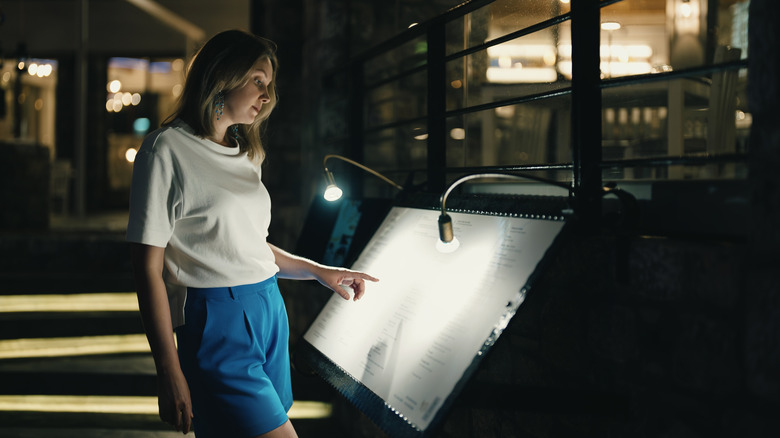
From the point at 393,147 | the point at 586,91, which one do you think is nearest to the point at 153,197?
the point at 586,91

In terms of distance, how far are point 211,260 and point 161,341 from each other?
25 centimetres

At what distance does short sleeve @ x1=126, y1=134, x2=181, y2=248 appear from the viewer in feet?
5.21

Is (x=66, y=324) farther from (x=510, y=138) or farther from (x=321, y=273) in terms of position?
(x=510, y=138)

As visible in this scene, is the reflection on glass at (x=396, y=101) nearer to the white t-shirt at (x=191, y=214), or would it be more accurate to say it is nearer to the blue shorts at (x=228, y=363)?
the white t-shirt at (x=191, y=214)

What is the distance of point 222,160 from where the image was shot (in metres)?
1.82

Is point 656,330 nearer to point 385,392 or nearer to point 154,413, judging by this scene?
point 385,392

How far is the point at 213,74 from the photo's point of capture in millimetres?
1771

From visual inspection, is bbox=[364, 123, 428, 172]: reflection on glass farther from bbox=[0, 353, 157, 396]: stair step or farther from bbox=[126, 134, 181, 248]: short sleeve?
bbox=[126, 134, 181, 248]: short sleeve

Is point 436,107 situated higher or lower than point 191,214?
higher

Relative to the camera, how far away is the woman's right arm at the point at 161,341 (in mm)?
1589

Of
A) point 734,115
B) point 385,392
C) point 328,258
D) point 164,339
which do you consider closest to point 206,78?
point 164,339

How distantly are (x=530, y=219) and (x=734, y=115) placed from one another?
94.2 inches

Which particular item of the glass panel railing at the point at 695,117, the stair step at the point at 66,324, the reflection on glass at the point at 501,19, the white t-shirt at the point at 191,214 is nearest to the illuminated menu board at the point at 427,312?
the white t-shirt at the point at 191,214

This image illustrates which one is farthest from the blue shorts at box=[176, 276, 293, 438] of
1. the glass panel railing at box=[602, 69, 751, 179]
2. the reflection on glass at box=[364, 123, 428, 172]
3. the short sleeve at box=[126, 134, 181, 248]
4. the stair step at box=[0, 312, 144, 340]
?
the stair step at box=[0, 312, 144, 340]
